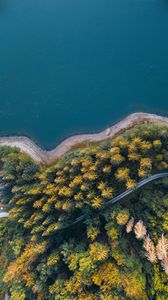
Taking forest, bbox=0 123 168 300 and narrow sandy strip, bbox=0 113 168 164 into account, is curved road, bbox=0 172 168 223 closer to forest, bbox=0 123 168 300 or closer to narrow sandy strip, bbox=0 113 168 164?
forest, bbox=0 123 168 300

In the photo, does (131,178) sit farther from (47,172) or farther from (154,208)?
(47,172)

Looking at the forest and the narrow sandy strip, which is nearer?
the forest

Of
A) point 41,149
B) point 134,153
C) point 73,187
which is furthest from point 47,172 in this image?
point 134,153

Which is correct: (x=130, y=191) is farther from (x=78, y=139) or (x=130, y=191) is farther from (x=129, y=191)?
(x=78, y=139)

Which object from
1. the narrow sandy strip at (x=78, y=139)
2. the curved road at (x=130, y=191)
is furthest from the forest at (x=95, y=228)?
the narrow sandy strip at (x=78, y=139)

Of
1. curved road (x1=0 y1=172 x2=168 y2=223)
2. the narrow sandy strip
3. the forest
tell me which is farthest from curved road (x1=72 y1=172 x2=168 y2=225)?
the narrow sandy strip

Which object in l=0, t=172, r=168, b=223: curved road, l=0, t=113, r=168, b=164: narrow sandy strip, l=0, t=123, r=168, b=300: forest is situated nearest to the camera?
l=0, t=123, r=168, b=300: forest
